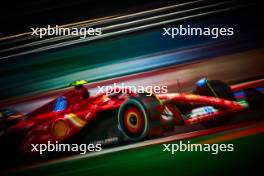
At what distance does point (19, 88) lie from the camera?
1729 millimetres

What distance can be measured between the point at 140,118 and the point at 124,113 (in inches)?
3.7

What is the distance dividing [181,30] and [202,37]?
0.42 ft

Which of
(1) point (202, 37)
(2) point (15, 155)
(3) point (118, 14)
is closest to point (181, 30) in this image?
(1) point (202, 37)

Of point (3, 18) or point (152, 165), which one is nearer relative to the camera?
point (152, 165)

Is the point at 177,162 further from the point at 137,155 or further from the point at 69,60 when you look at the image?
the point at 69,60

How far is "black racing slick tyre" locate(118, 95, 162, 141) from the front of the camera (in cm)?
165

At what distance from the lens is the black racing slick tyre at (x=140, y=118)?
165 centimetres

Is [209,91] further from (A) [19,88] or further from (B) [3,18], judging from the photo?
(B) [3,18]

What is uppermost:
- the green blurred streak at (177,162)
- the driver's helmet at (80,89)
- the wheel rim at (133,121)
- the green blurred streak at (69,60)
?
the green blurred streak at (69,60)

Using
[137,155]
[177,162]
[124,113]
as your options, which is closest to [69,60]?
[124,113]

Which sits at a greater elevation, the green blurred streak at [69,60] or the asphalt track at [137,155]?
the green blurred streak at [69,60]

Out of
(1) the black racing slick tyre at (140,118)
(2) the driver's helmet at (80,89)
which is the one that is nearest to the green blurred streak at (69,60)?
(2) the driver's helmet at (80,89)

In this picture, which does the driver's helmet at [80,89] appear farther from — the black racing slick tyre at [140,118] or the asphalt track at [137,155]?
the asphalt track at [137,155]

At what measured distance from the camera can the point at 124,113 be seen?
1.68 metres
